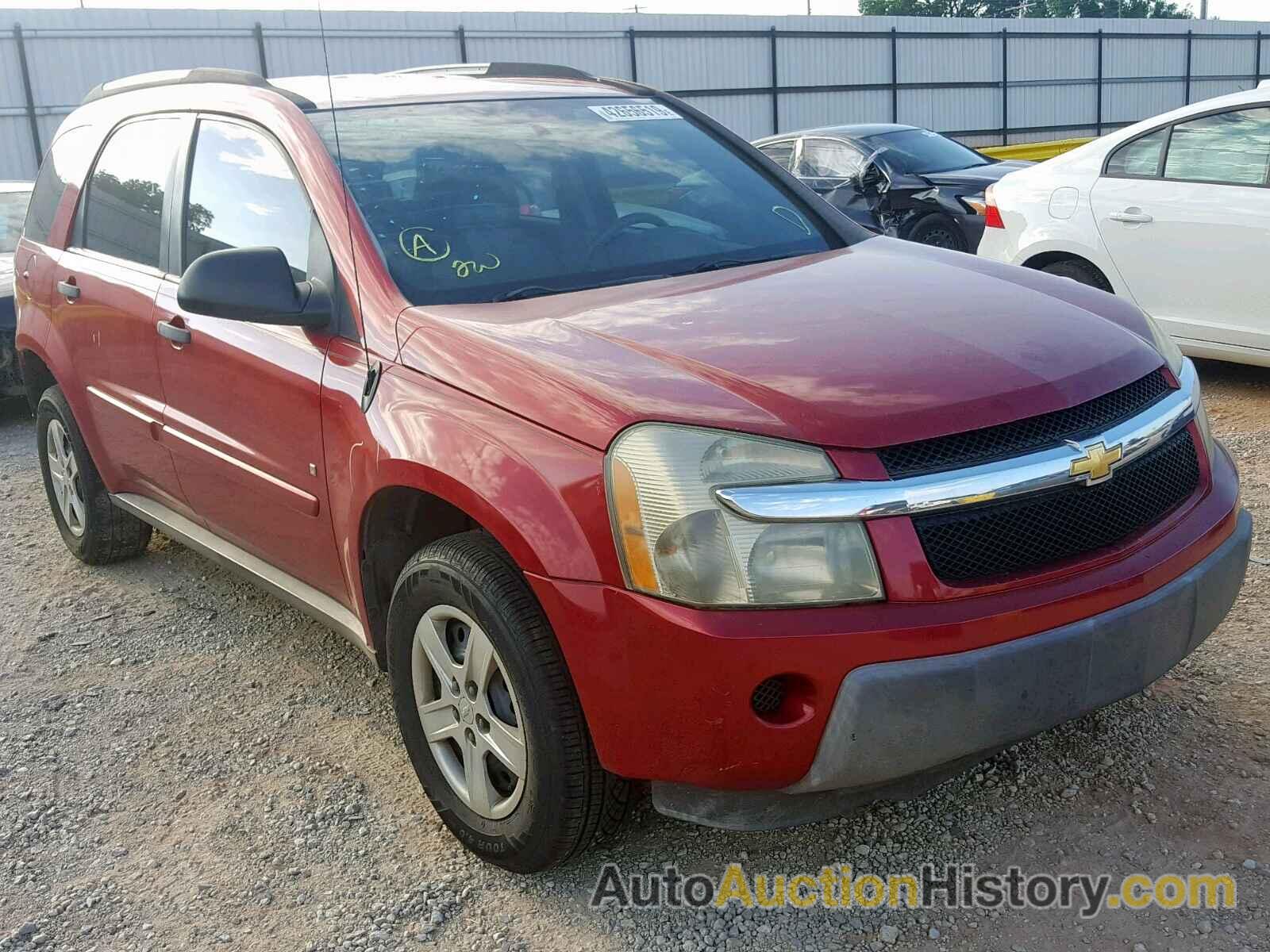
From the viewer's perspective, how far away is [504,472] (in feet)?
8.26

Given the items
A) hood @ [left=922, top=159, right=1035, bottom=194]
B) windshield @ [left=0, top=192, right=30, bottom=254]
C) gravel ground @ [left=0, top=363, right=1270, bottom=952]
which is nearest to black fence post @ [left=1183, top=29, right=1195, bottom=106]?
hood @ [left=922, top=159, right=1035, bottom=194]

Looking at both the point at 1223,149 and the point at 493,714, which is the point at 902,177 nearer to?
the point at 1223,149

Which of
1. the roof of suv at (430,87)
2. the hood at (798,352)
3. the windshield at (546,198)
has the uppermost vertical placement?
the roof of suv at (430,87)

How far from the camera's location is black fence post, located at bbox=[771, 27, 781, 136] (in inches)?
998

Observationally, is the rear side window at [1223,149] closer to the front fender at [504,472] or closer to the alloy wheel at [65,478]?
the front fender at [504,472]

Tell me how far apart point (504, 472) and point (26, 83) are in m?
18.9

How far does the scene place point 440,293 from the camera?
3.02 meters

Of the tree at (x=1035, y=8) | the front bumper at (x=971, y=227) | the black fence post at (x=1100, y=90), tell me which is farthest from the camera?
the tree at (x=1035, y=8)

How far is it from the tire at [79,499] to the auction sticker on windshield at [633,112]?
230cm

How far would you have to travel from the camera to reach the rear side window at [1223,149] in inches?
233

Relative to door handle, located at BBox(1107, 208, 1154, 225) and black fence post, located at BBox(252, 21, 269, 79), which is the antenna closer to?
door handle, located at BBox(1107, 208, 1154, 225)

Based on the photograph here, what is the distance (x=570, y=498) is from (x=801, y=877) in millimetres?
1030

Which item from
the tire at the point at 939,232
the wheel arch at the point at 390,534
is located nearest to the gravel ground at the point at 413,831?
the wheel arch at the point at 390,534

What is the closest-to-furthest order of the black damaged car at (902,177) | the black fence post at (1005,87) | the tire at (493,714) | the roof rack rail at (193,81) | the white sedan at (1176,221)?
1. the tire at (493,714)
2. the roof rack rail at (193,81)
3. the white sedan at (1176,221)
4. the black damaged car at (902,177)
5. the black fence post at (1005,87)
